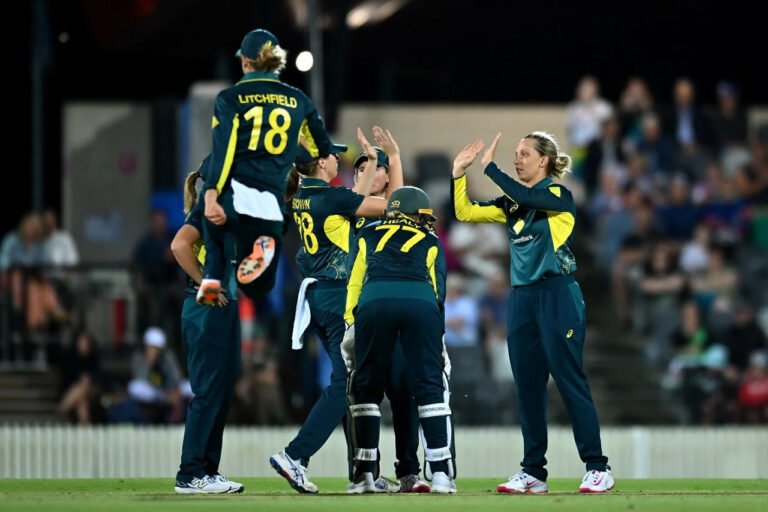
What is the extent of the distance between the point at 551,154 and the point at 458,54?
17.8 m

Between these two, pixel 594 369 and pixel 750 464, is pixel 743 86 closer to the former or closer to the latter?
pixel 594 369

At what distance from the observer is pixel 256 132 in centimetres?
1095

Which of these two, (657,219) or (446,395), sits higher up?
(657,219)

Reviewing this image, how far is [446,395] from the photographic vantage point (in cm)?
1143

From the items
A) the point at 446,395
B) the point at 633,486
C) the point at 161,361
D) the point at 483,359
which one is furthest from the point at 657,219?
the point at 446,395

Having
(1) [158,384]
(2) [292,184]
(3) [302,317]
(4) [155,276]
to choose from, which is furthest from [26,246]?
(2) [292,184]

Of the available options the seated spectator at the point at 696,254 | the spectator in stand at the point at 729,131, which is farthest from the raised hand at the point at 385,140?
the spectator in stand at the point at 729,131

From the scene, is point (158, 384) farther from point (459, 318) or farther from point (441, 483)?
point (441, 483)

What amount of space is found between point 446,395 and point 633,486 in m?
2.30

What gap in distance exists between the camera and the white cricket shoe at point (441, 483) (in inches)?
440

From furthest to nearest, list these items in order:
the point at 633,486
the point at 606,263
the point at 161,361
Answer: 1. the point at 606,263
2. the point at 161,361
3. the point at 633,486

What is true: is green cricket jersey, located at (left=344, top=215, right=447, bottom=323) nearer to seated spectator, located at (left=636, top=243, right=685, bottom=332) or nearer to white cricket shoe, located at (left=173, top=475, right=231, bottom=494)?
white cricket shoe, located at (left=173, top=475, right=231, bottom=494)

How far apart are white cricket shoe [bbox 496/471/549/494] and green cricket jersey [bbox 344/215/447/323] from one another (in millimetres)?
1279

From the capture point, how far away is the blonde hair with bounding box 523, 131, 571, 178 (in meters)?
11.8
